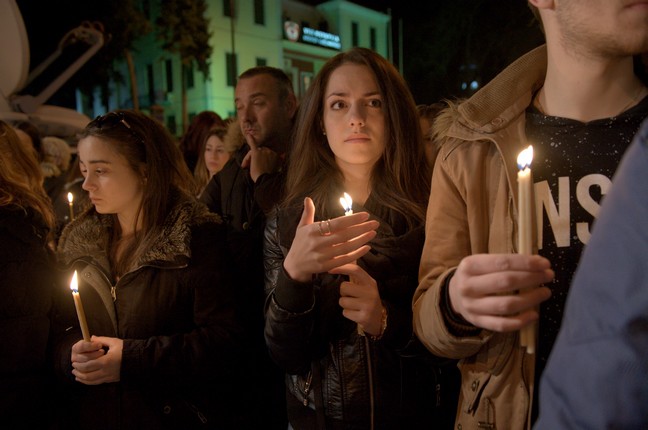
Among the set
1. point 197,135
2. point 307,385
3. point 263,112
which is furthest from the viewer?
point 197,135

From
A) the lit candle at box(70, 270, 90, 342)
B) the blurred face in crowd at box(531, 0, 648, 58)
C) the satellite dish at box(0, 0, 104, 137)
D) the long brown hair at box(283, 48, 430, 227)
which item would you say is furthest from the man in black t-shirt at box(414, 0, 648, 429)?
the satellite dish at box(0, 0, 104, 137)

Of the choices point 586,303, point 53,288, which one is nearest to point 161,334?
point 53,288

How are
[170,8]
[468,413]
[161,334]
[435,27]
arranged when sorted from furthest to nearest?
[170,8] → [435,27] → [161,334] → [468,413]

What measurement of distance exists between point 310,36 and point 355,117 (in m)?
38.6

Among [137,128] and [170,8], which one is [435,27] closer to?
[137,128]

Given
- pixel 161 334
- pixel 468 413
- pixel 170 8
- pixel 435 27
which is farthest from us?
pixel 170 8

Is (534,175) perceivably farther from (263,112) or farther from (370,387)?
(263,112)

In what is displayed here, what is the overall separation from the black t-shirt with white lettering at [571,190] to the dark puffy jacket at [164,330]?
1.61 m

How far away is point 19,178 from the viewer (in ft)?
9.73

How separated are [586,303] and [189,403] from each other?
221cm

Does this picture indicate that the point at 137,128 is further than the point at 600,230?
Yes

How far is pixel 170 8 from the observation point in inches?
1159

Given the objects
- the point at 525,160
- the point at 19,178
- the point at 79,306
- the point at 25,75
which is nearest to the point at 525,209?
the point at 525,160

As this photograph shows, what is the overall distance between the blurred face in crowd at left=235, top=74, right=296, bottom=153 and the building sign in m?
35.8
